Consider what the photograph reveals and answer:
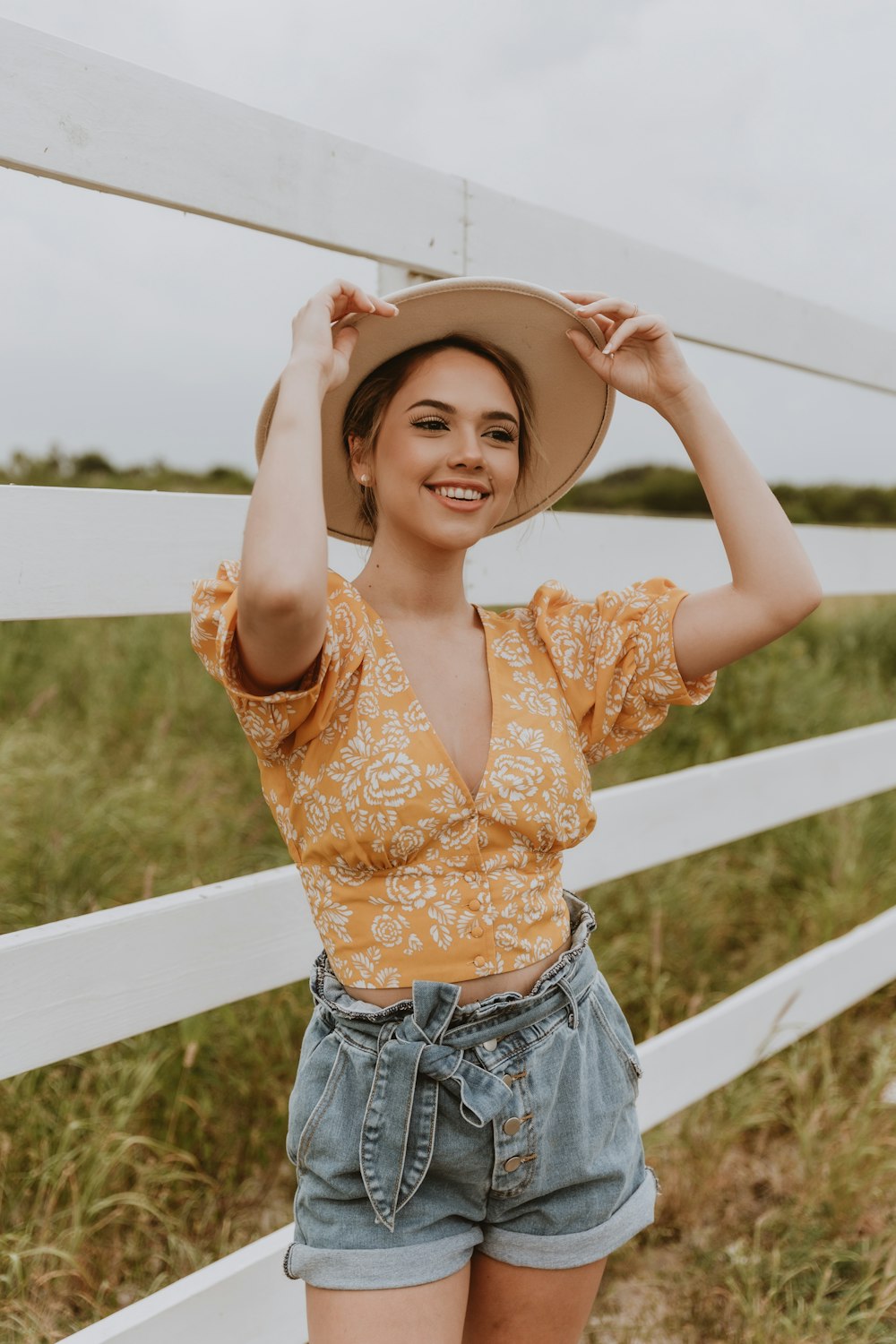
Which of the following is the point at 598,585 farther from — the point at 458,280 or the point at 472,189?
the point at 458,280

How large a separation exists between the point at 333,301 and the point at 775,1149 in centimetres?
219

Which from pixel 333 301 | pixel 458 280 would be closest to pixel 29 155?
pixel 333 301

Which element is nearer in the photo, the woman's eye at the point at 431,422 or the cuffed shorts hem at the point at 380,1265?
the cuffed shorts hem at the point at 380,1265

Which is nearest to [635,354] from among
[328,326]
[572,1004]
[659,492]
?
[328,326]

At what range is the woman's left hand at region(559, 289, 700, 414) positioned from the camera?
151 cm

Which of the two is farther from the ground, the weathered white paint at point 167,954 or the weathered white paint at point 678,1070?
the weathered white paint at point 167,954

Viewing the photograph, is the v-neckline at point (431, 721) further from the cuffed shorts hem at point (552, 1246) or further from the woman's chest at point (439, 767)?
the cuffed shorts hem at point (552, 1246)

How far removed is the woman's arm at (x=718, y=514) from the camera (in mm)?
1484

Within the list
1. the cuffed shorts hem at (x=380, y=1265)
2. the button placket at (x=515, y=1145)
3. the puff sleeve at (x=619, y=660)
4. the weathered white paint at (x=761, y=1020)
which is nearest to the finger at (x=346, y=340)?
the puff sleeve at (x=619, y=660)

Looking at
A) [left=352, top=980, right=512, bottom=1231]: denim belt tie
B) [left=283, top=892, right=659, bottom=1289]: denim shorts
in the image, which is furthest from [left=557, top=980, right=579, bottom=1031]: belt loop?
[left=352, top=980, right=512, bottom=1231]: denim belt tie

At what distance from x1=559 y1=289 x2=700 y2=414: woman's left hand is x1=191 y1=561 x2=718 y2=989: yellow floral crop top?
1.46ft

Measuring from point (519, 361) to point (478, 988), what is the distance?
2.72 ft

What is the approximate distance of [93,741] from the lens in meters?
3.51

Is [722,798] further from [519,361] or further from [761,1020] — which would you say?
[519,361]
